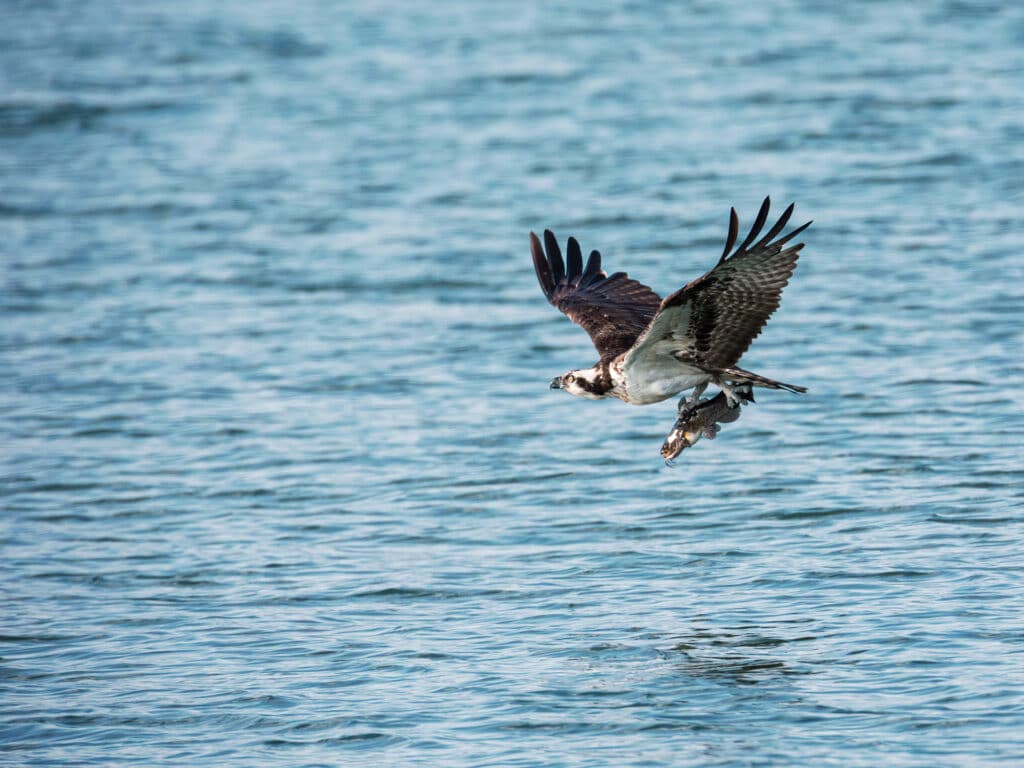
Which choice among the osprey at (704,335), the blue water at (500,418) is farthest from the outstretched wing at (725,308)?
the blue water at (500,418)

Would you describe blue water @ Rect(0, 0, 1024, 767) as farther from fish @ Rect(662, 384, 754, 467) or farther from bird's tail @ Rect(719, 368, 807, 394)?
bird's tail @ Rect(719, 368, 807, 394)

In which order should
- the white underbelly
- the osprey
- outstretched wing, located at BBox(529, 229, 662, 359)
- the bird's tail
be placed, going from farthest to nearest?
outstretched wing, located at BBox(529, 229, 662, 359), the white underbelly, the bird's tail, the osprey

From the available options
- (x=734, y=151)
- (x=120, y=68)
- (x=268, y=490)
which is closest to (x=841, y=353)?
(x=268, y=490)

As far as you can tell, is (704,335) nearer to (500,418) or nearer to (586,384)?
(586,384)

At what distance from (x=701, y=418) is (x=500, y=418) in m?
4.82

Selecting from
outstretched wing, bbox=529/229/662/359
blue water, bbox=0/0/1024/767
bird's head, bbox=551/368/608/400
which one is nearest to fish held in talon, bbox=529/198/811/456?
bird's head, bbox=551/368/608/400

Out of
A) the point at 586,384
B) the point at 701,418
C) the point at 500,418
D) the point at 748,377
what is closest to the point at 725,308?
the point at 748,377

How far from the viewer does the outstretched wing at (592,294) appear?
10.8 meters

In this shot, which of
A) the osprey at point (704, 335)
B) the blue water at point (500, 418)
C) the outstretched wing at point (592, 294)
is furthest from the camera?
the outstretched wing at point (592, 294)

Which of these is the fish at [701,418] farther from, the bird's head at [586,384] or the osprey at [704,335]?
the bird's head at [586,384]

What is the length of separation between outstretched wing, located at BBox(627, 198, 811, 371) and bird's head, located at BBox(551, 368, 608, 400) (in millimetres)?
500

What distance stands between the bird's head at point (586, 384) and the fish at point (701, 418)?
2.16 feet

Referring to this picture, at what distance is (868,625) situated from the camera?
9.66m

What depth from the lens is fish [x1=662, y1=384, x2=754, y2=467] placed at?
9227 millimetres
